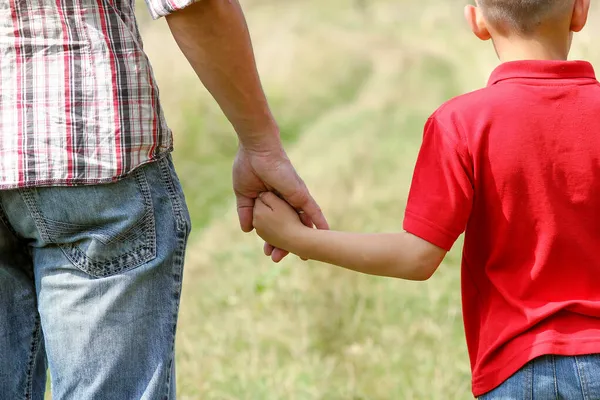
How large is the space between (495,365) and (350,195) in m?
4.27

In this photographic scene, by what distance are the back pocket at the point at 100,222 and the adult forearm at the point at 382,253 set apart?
0.38m

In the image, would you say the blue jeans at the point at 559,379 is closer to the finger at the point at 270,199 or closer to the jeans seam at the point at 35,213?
the finger at the point at 270,199

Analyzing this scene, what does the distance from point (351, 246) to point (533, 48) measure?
0.54m

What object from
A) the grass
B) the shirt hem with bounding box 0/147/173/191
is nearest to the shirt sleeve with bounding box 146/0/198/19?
the shirt hem with bounding box 0/147/173/191

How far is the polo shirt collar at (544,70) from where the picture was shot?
1839mm

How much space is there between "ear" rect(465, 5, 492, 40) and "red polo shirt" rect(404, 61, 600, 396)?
0.41 feet

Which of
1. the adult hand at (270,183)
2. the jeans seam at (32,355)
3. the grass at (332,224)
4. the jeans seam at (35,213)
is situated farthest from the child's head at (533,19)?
the grass at (332,224)

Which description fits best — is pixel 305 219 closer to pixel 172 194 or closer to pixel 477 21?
pixel 172 194

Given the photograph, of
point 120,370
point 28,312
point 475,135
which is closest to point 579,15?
point 475,135

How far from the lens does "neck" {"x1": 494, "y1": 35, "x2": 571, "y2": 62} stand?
1889 mm

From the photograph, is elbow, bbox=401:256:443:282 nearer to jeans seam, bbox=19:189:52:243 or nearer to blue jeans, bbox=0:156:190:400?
blue jeans, bbox=0:156:190:400

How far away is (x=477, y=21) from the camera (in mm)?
1960

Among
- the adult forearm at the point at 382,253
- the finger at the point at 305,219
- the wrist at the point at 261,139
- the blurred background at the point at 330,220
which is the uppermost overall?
the wrist at the point at 261,139

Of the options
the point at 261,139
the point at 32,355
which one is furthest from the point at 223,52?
the point at 32,355
